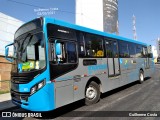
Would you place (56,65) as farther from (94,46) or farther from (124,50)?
(124,50)

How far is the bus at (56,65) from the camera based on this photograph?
17.5ft


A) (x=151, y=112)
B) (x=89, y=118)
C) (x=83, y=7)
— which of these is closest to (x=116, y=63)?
(x=151, y=112)

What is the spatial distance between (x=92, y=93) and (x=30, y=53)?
3.02 meters

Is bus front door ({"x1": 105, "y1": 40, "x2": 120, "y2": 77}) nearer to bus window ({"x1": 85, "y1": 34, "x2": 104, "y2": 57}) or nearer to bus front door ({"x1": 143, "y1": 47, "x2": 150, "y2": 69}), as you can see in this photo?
bus window ({"x1": 85, "y1": 34, "x2": 104, "y2": 57})

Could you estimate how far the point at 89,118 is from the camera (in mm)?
5570

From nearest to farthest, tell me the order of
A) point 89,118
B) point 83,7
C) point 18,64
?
point 89,118 → point 18,64 → point 83,7

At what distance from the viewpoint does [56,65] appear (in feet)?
18.4

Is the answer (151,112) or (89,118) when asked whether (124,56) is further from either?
(89,118)

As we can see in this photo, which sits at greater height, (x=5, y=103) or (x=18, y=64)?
(x=18, y=64)

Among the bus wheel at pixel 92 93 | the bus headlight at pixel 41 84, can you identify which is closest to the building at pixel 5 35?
the bus wheel at pixel 92 93

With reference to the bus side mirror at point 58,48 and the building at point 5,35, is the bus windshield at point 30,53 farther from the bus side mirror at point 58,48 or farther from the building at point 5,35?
the building at point 5,35

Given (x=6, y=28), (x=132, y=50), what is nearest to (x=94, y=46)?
(x=132, y=50)

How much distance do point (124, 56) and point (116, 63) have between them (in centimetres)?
126

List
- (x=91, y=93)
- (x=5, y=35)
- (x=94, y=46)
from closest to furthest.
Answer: (x=91, y=93) < (x=94, y=46) < (x=5, y=35)
